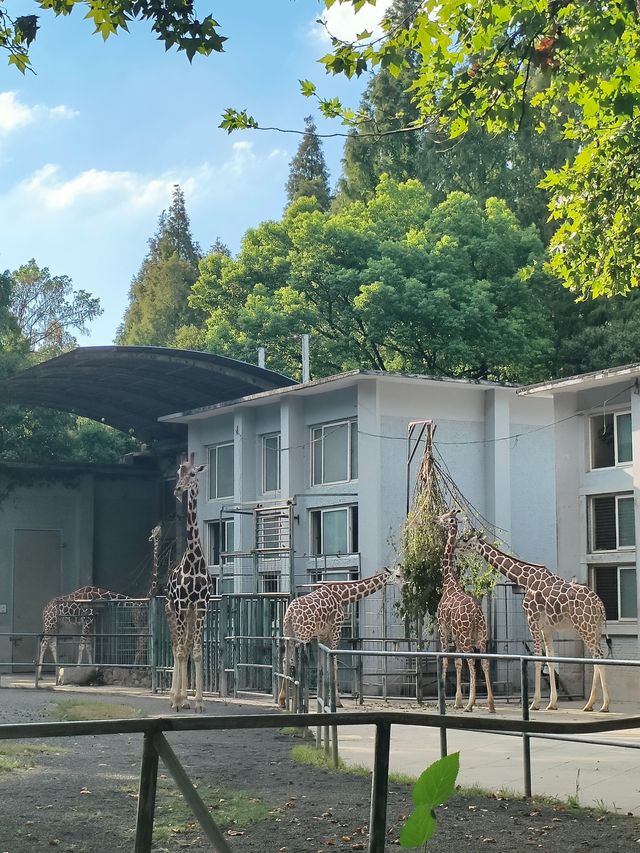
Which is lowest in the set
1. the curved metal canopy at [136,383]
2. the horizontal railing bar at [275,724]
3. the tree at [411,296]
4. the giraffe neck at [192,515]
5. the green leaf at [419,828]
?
the green leaf at [419,828]

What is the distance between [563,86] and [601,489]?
9.12 m

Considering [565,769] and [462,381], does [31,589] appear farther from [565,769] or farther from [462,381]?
[565,769]

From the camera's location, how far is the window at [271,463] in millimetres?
27844

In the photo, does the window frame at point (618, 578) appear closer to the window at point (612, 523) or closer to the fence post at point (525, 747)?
the window at point (612, 523)

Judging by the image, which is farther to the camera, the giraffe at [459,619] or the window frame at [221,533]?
the window frame at [221,533]

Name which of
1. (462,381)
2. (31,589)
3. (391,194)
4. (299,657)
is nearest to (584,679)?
(462,381)

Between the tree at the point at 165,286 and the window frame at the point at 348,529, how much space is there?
35882 mm

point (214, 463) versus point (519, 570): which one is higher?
point (214, 463)

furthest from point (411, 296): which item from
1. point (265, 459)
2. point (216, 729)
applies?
point (216, 729)

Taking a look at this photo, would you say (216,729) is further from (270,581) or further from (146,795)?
(270,581)

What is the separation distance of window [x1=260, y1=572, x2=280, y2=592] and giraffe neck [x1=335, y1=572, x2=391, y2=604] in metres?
5.69

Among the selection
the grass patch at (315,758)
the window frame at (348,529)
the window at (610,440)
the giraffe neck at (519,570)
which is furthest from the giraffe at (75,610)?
the grass patch at (315,758)

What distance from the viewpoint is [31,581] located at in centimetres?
3388

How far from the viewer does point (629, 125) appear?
15.1 meters
